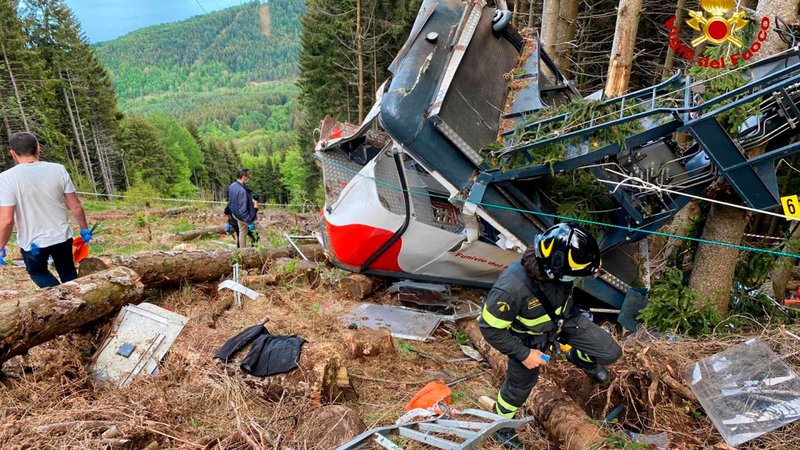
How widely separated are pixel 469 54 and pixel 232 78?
217582 mm

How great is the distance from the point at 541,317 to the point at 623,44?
3.94 m

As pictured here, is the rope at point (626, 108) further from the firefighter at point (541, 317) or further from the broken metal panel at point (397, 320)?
the broken metal panel at point (397, 320)

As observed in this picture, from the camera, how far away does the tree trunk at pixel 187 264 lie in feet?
15.2

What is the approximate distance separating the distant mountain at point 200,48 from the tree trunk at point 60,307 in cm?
16217

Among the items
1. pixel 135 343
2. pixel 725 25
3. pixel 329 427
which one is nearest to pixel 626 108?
pixel 725 25

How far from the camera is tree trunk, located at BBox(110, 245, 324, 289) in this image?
462 cm

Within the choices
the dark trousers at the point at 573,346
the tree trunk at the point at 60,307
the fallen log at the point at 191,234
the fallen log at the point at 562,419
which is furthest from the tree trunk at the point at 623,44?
the fallen log at the point at 191,234

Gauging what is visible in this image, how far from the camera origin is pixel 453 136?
3555 millimetres

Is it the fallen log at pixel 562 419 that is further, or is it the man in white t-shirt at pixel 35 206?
the man in white t-shirt at pixel 35 206

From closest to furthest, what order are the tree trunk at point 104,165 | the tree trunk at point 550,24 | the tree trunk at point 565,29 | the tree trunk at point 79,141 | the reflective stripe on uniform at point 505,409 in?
the reflective stripe on uniform at point 505,409, the tree trunk at point 550,24, the tree trunk at point 565,29, the tree trunk at point 79,141, the tree trunk at point 104,165

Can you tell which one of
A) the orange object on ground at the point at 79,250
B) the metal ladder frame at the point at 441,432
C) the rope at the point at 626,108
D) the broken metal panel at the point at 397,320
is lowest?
the broken metal panel at the point at 397,320

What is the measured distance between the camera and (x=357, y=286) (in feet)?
17.3

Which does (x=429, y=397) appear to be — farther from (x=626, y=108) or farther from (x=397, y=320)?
(x=626, y=108)

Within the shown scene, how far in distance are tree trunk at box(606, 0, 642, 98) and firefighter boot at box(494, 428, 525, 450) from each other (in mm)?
3818
